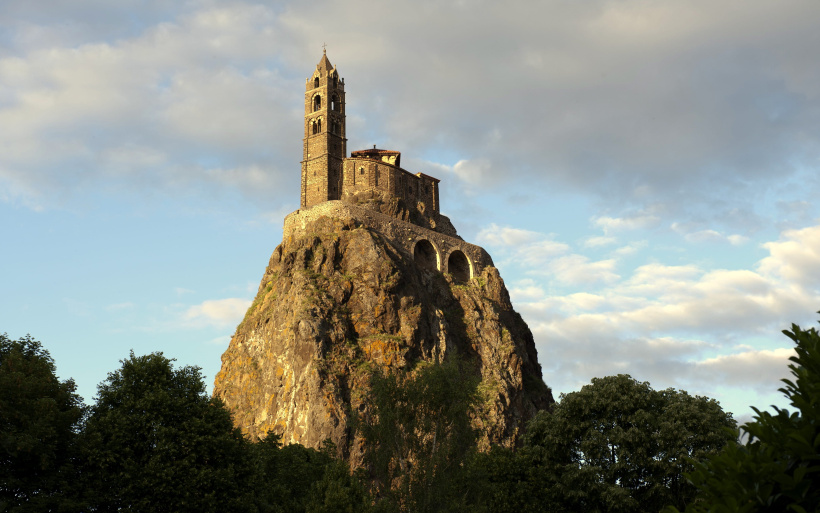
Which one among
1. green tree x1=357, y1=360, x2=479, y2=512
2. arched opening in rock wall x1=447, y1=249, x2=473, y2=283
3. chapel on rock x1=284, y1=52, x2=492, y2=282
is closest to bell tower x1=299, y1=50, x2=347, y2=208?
chapel on rock x1=284, y1=52, x2=492, y2=282

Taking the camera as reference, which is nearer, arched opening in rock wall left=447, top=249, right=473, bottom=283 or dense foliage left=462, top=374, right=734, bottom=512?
dense foliage left=462, top=374, right=734, bottom=512

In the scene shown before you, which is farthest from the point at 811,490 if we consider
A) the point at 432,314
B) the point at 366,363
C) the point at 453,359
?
the point at 432,314

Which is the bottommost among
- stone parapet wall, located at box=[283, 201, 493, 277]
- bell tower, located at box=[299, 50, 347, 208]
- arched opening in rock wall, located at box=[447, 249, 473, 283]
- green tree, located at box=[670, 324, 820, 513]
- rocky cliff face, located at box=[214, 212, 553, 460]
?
green tree, located at box=[670, 324, 820, 513]

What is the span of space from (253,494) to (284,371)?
54.9 metres

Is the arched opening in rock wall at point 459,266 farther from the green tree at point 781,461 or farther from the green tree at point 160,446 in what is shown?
the green tree at point 781,461

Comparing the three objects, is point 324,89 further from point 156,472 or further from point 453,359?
point 156,472

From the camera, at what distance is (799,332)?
14.4 meters

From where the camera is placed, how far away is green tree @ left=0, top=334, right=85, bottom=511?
3584cm

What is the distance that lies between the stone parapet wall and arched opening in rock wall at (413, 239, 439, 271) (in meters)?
0.31

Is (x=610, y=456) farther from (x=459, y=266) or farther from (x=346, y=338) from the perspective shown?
(x=459, y=266)

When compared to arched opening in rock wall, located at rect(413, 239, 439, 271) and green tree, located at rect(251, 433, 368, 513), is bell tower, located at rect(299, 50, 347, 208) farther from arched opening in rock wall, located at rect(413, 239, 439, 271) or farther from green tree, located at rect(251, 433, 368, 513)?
green tree, located at rect(251, 433, 368, 513)

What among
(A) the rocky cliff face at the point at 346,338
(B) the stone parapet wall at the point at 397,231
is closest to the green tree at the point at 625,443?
(A) the rocky cliff face at the point at 346,338

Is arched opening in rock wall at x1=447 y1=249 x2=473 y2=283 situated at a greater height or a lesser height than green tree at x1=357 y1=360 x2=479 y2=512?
greater

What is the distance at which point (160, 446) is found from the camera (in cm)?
4106
